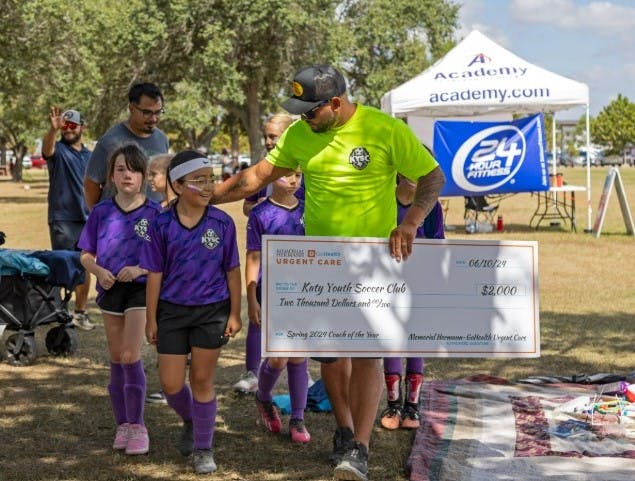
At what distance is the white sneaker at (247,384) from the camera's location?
279 inches

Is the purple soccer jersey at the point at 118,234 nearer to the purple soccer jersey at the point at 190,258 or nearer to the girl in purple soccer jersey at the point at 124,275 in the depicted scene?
the girl in purple soccer jersey at the point at 124,275

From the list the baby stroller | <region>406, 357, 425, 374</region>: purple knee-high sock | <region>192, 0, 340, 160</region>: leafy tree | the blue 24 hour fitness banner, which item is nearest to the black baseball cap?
<region>406, 357, 425, 374</region>: purple knee-high sock

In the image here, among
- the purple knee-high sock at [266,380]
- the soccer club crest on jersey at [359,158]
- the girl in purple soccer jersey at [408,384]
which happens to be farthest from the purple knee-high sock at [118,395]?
the soccer club crest on jersey at [359,158]

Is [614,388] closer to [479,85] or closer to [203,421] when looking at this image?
[203,421]

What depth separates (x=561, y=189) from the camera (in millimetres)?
21062

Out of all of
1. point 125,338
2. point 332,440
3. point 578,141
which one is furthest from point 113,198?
point 578,141

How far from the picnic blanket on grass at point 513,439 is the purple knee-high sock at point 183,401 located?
117 centimetres

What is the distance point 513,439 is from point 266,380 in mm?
1423

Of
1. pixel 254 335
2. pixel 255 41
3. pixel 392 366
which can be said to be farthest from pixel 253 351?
pixel 255 41

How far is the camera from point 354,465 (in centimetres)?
505

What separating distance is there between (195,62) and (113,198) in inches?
1428

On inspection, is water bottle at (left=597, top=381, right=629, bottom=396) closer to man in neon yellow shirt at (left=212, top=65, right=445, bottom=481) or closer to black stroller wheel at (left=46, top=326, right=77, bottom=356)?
man in neon yellow shirt at (left=212, top=65, right=445, bottom=481)

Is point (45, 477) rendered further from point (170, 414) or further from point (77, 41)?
point (77, 41)

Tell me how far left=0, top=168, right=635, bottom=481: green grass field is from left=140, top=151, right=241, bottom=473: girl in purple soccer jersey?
409 millimetres
